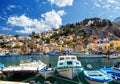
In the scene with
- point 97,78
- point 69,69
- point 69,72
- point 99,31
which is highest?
point 99,31

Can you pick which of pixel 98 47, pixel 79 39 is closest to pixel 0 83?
pixel 98 47

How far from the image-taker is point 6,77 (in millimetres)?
33438

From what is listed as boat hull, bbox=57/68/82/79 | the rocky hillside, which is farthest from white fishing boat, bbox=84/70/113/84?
the rocky hillside

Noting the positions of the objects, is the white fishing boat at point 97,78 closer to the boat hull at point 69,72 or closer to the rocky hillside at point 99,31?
the boat hull at point 69,72

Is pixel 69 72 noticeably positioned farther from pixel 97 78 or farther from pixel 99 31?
pixel 99 31

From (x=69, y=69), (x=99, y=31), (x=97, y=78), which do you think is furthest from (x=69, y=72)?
(x=99, y=31)

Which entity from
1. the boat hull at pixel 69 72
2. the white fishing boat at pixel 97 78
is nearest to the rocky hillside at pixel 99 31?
the boat hull at pixel 69 72

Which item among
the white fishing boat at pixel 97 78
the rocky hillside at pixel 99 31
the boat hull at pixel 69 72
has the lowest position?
the white fishing boat at pixel 97 78

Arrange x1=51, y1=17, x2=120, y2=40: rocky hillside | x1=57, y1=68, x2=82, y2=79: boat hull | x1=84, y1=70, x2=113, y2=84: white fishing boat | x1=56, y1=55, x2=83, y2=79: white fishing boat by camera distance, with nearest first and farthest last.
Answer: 1. x1=84, y1=70, x2=113, y2=84: white fishing boat
2. x1=57, y1=68, x2=82, y2=79: boat hull
3. x1=56, y1=55, x2=83, y2=79: white fishing boat
4. x1=51, y1=17, x2=120, y2=40: rocky hillside

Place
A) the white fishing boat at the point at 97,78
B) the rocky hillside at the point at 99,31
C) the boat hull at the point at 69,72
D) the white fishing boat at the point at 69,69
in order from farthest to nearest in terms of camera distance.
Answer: the rocky hillside at the point at 99,31
the white fishing boat at the point at 69,69
the boat hull at the point at 69,72
the white fishing boat at the point at 97,78

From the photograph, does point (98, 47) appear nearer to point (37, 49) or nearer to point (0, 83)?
point (37, 49)

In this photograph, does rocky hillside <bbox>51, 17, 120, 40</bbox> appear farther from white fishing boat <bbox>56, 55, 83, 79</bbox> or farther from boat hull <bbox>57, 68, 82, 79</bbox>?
boat hull <bbox>57, 68, 82, 79</bbox>

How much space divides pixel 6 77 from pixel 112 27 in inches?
6580

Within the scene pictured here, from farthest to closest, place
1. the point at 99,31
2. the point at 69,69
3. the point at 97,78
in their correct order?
1. the point at 99,31
2. the point at 69,69
3. the point at 97,78
